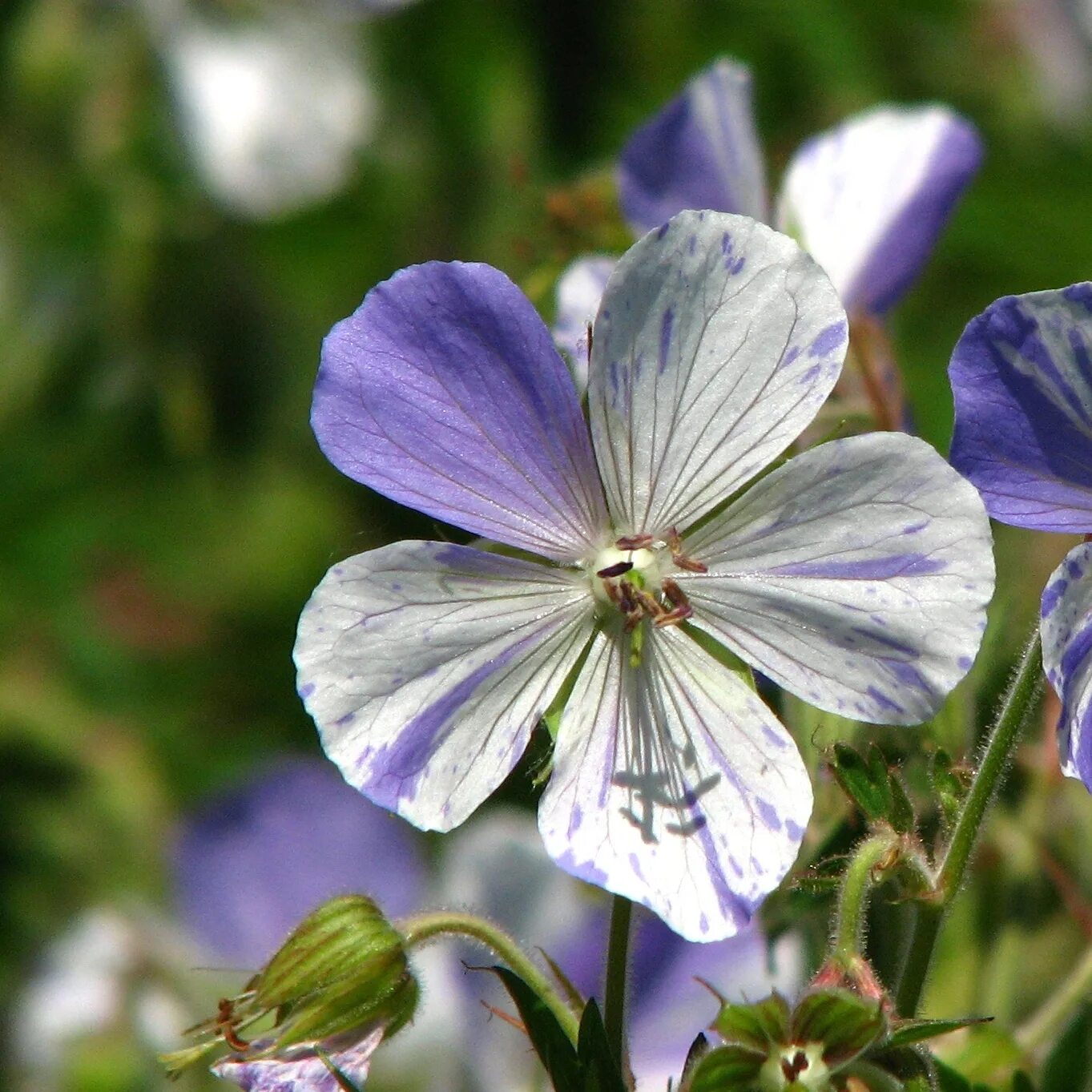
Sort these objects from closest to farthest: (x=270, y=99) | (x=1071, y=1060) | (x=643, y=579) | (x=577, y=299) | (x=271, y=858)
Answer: (x=643, y=579) < (x=1071, y=1060) < (x=577, y=299) < (x=271, y=858) < (x=270, y=99)

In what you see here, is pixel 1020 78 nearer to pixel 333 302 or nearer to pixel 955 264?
pixel 955 264

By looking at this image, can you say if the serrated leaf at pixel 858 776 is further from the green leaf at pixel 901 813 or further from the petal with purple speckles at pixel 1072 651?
the petal with purple speckles at pixel 1072 651

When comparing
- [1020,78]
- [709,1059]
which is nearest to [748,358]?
[709,1059]

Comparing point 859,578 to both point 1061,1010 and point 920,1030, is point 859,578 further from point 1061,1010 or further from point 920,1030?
point 1061,1010

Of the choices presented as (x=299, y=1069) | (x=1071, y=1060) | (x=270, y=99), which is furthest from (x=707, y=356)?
(x=270, y=99)

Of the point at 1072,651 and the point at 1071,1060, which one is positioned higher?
the point at 1072,651

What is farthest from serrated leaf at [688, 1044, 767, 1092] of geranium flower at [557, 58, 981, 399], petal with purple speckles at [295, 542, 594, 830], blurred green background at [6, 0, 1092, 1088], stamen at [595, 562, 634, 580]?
blurred green background at [6, 0, 1092, 1088]

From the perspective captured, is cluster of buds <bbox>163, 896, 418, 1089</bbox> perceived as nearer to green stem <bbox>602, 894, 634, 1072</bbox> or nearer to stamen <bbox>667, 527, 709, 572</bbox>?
green stem <bbox>602, 894, 634, 1072</bbox>
